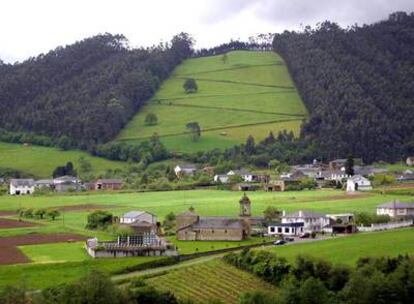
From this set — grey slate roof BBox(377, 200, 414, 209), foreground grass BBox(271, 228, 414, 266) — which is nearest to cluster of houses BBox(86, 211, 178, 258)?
foreground grass BBox(271, 228, 414, 266)

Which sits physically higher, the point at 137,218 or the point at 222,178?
the point at 222,178

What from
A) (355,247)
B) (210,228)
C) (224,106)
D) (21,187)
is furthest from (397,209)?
(224,106)

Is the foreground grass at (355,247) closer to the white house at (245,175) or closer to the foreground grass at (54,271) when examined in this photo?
the foreground grass at (54,271)

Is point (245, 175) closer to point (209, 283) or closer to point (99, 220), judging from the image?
point (99, 220)

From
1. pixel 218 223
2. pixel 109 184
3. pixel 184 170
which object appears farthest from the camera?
pixel 184 170

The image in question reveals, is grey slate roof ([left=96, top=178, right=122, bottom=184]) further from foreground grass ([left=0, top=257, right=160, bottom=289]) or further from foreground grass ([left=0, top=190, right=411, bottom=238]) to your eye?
foreground grass ([left=0, top=257, right=160, bottom=289])

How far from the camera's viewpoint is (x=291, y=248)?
55.3 m

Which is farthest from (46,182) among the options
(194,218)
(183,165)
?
(194,218)

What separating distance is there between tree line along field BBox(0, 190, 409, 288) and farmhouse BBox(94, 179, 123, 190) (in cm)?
793

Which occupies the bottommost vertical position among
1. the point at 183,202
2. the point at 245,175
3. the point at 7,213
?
the point at 7,213

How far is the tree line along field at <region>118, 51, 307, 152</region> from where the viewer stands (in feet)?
483

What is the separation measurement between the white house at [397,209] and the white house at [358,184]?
2718 cm

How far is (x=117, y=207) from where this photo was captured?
83.8 metres

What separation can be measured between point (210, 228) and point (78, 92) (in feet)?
372
